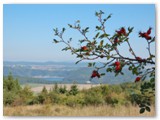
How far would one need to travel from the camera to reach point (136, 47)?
103 inches

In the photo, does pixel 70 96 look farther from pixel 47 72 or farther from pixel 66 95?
pixel 47 72

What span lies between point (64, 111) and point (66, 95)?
0.13 meters

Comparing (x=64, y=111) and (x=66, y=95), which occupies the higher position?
(x=66, y=95)

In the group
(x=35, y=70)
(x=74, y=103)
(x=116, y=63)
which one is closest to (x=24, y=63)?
(x=35, y=70)

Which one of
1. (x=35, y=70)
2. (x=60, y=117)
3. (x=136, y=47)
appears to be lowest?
(x=60, y=117)

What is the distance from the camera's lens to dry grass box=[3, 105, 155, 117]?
2.68 metres

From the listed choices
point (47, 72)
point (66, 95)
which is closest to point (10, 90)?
point (47, 72)

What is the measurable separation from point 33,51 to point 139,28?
84cm

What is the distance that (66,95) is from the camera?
2730mm

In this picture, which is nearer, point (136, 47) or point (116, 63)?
point (116, 63)

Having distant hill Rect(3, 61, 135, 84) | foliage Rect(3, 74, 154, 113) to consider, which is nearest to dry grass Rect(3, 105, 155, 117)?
foliage Rect(3, 74, 154, 113)

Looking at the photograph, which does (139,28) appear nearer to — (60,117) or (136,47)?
(136,47)

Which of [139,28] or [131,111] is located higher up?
[139,28]

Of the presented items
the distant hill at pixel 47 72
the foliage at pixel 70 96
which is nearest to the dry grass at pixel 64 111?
the foliage at pixel 70 96
